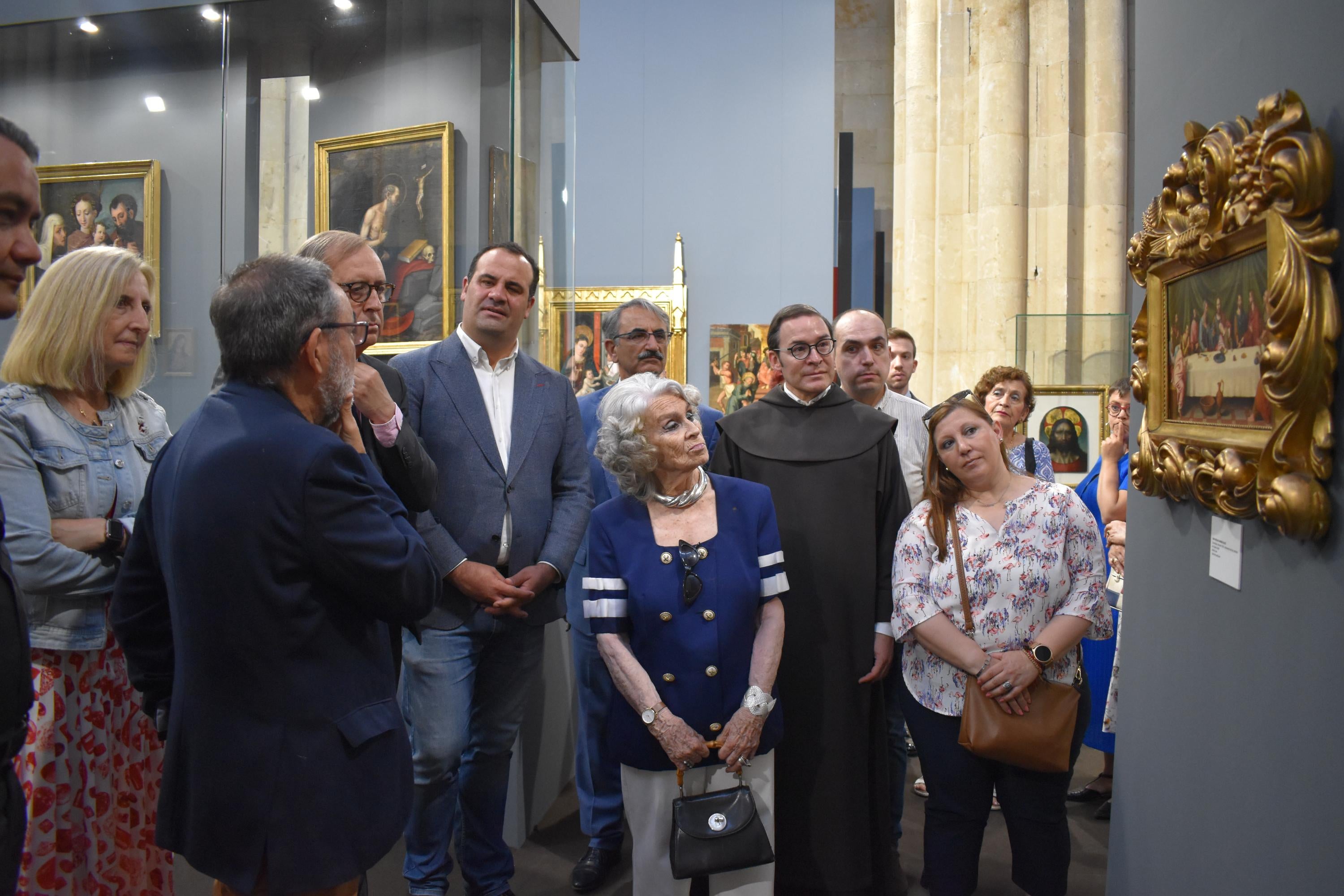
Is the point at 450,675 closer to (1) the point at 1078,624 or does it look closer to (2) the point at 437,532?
(2) the point at 437,532

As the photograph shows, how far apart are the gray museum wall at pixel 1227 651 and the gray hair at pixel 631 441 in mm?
1488

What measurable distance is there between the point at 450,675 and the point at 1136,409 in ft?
7.78

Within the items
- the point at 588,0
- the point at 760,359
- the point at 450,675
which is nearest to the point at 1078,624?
the point at 450,675

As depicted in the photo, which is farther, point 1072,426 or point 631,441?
point 1072,426

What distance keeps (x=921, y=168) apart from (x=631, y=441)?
30.5 ft

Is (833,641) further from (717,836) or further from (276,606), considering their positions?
(276,606)

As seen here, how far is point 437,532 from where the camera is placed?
9.98 feet

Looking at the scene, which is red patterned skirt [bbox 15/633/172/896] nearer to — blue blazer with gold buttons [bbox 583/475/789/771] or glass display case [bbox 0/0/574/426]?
blue blazer with gold buttons [bbox 583/475/789/771]

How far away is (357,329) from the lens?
2303 mm

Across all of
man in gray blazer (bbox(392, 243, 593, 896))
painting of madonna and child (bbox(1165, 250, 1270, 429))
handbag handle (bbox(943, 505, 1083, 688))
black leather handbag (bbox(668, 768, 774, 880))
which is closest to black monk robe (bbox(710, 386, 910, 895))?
handbag handle (bbox(943, 505, 1083, 688))

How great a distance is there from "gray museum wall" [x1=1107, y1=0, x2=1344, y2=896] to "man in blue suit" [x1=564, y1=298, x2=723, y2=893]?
174cm

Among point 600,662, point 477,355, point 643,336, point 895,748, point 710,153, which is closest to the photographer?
point 477,355

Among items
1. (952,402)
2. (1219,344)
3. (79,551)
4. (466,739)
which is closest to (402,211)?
(79,551)

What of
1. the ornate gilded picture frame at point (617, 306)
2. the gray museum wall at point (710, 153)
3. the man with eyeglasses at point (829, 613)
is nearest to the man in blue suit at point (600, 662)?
the man with eyeglasses at point (829, 613)
